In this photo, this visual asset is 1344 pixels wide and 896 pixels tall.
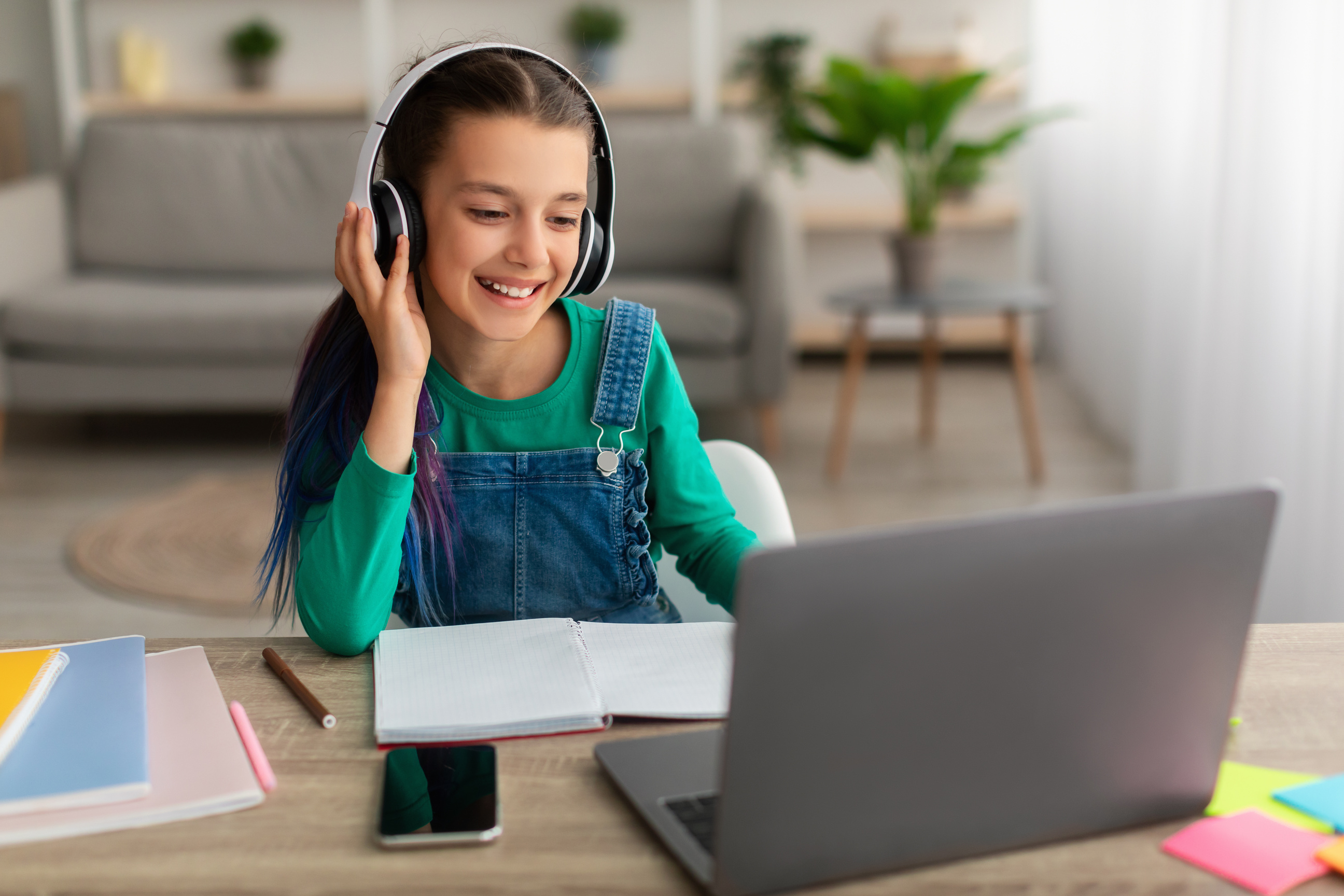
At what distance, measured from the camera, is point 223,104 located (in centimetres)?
457

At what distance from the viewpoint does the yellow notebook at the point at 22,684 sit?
2.26ft

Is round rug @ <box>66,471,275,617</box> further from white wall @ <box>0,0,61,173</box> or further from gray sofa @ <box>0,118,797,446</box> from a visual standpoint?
white wall @ <box>0,0,61,173</box>

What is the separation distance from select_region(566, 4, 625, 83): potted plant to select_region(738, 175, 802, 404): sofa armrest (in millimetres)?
1505

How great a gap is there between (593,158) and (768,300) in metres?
2.24

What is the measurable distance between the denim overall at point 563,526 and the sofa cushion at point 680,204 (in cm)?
266

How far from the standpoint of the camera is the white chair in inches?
43.9

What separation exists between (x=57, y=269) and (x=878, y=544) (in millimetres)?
3752

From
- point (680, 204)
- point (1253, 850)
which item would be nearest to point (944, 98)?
point (680, 204)

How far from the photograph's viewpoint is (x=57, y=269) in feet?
12.2

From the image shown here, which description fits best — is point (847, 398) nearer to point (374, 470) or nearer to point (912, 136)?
point (912, 136)

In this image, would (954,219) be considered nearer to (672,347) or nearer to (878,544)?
(672,347)

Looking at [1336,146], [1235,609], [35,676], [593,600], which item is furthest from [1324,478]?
[35,676]

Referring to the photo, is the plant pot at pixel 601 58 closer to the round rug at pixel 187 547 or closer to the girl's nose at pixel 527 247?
the round rug at pixel 187 547

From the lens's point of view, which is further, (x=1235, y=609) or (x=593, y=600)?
(x=593, y=600)
